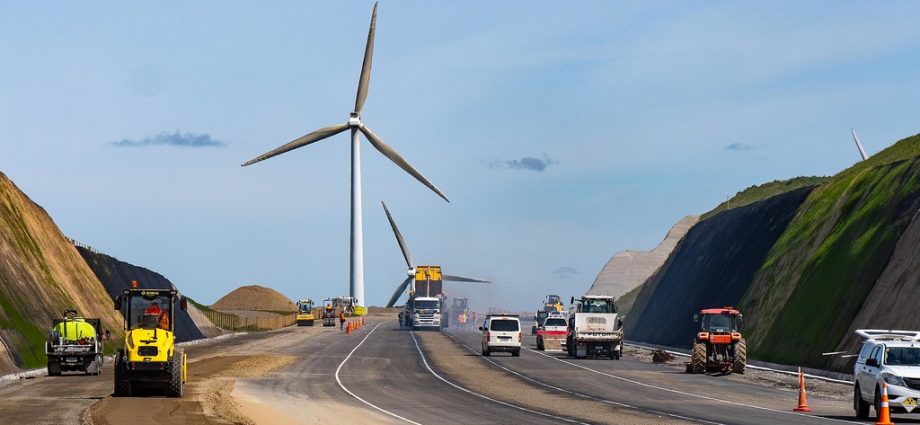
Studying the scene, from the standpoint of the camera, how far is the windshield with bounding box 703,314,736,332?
60.4m

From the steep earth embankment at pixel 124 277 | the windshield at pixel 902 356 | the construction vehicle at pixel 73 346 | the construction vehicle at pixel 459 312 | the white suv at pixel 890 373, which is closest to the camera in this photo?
the white suv at pixel 890 373

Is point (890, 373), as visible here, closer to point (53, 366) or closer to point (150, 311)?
point (150, 311)

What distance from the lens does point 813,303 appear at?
219 feet

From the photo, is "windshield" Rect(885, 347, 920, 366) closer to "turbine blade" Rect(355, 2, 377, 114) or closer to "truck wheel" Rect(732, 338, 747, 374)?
"truck wheel" Rect(732, 338, 747, 374)

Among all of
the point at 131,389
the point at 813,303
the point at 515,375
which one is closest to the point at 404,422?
the point at 131,389

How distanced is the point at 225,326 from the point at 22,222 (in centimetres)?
5891

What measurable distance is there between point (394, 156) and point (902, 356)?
103 m

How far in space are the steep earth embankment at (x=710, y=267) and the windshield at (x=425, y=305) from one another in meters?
20.1

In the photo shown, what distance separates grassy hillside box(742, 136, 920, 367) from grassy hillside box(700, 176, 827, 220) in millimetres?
56406

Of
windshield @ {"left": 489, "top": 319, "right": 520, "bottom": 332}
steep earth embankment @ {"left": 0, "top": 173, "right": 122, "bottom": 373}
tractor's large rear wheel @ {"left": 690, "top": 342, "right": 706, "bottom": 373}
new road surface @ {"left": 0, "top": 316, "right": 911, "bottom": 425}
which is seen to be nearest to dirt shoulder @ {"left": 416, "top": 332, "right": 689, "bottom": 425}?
new road surface @ {"left": 0, "top": 316, "right": 911, "bottom": 425}

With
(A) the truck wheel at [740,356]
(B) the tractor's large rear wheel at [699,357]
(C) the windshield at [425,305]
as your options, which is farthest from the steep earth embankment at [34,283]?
(C) the windshield at [425,305]

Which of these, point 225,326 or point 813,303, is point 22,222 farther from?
point 225,326

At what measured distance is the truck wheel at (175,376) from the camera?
132 feet

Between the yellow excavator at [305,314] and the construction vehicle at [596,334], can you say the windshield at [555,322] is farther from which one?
the yellow excavator at [305,314]
